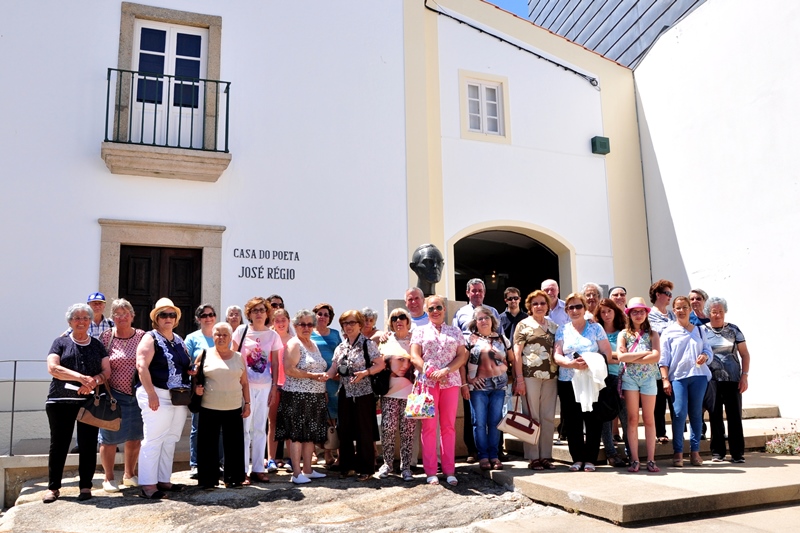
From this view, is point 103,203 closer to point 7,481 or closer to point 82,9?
point 82,9

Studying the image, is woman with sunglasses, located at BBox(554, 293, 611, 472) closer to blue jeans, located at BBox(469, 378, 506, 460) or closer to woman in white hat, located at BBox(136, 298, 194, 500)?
blue jeans, located at BBox(469, 378, 506, 460)

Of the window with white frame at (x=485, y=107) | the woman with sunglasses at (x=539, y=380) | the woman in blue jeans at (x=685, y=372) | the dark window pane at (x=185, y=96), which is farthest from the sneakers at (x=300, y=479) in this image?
the window with white frame at (x=485, y=107)

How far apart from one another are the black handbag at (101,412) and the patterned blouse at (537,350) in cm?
350

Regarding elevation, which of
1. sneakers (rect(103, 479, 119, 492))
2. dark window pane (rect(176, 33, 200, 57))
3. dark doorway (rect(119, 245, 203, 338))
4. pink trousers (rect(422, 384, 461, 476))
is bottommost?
sneakers (rect(103, 479, 119, 492))

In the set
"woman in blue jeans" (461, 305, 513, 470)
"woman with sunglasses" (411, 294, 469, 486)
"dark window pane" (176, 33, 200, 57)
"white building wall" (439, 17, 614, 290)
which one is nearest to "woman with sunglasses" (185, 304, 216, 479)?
"woman with sunglasses" (411, 294, 469, 486)

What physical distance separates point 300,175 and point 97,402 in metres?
Answer: 5.54

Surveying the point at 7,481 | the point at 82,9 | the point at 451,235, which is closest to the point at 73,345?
the point at 7,481

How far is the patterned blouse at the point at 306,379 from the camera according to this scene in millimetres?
6590

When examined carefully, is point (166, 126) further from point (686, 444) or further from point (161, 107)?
point (686, 444)

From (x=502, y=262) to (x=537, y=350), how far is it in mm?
10073

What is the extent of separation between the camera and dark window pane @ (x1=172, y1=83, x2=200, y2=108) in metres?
10.4

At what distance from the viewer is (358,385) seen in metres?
6.62

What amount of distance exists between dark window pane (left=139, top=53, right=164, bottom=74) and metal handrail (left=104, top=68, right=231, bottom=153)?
25cm

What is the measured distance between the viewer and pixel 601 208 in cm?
1293
